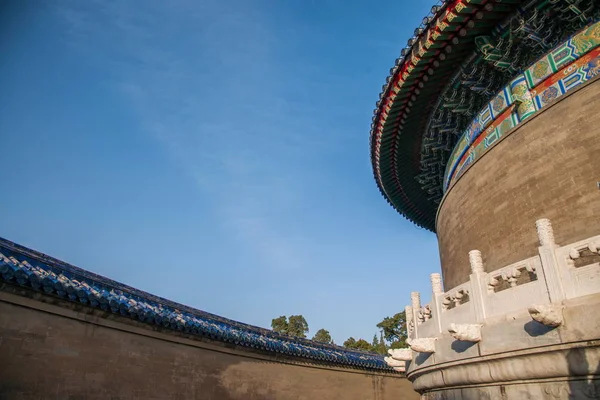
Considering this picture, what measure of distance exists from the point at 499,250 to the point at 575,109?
2.52 m

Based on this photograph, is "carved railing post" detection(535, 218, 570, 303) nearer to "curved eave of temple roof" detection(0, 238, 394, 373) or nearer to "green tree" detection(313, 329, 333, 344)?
"curved eave of temple roof" detection(0, 238, 394, 373)

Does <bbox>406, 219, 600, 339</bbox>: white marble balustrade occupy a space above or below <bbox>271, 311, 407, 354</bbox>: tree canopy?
below

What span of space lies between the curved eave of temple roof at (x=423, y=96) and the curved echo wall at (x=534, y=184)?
5.87 feet

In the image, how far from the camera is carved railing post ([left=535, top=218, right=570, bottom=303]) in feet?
14.1

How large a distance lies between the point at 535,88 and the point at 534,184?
178 cm

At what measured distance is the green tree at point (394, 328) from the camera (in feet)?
107

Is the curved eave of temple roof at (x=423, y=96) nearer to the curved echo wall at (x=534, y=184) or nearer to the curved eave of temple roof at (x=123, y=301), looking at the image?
the curved echo wall at (x=534, y=184)

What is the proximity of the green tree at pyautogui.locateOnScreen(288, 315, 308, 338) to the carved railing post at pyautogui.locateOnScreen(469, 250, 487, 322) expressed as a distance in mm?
30763

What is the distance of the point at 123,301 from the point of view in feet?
28.2

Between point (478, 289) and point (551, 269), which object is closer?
point (551, 269)

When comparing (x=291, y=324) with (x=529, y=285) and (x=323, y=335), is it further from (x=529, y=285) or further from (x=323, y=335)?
(x=529, y=285)

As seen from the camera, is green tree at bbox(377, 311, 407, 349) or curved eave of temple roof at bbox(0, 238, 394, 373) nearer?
curved eave of temple roof at bbox(0, 238, 394, 373)

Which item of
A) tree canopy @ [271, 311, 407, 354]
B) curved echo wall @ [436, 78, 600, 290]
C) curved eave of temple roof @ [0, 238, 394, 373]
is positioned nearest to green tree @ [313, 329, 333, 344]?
tree canopy @ [271, 311, 407, 354]

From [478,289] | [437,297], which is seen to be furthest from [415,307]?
[478,289]
